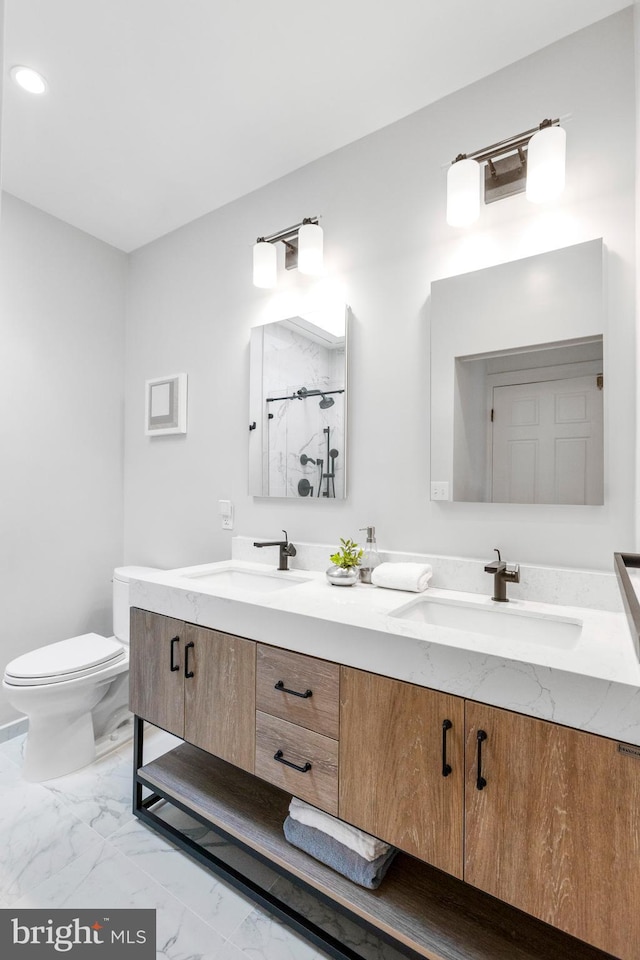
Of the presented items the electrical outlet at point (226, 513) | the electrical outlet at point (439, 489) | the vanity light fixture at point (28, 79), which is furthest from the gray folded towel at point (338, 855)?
the vanity light fixture at point (28, 79)

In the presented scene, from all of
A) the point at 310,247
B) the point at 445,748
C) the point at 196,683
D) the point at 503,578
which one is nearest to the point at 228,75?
the point at 310,247

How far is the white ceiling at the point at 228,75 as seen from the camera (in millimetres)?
1503

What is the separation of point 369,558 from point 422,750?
0.78m

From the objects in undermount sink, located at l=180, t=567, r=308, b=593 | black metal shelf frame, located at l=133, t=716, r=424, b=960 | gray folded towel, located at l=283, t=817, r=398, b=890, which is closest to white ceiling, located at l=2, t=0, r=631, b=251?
undermount sink, located at l=180, t=567, r=308, b=593

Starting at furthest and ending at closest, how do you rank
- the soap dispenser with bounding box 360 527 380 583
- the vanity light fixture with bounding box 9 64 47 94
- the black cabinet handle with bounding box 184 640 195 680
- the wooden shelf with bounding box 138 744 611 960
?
1. the soap dispenser with bounding box 360 527 380 583
2. the vanity light fixture with bounding box 9 64 47 94
3. the black cabinet handle with bounding box 184 640 195 680
4. the wooden shelf with bounding box 138 744 611 960

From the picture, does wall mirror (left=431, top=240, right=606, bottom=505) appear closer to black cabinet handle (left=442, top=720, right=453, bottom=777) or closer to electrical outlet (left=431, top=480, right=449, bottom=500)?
electrical outlet (left=431, top=480, right=449, bottom=500)

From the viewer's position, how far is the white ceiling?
1503 millimetres

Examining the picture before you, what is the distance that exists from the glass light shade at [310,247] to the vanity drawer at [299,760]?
63.8 inches

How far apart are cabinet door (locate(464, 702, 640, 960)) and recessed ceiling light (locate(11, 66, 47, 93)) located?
2355mm

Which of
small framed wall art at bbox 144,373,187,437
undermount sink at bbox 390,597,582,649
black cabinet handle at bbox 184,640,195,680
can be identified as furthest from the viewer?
small framed wall art at bbox 144,373,187,437

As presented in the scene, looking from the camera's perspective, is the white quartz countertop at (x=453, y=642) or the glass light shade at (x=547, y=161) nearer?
the white quartz countertop at (x=453, y=642)

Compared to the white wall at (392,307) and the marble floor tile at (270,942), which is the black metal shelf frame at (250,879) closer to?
the marble floor tile at (270,942)

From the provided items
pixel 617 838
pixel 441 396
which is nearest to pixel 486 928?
pixel 617 838

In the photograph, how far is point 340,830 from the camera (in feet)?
4.39
